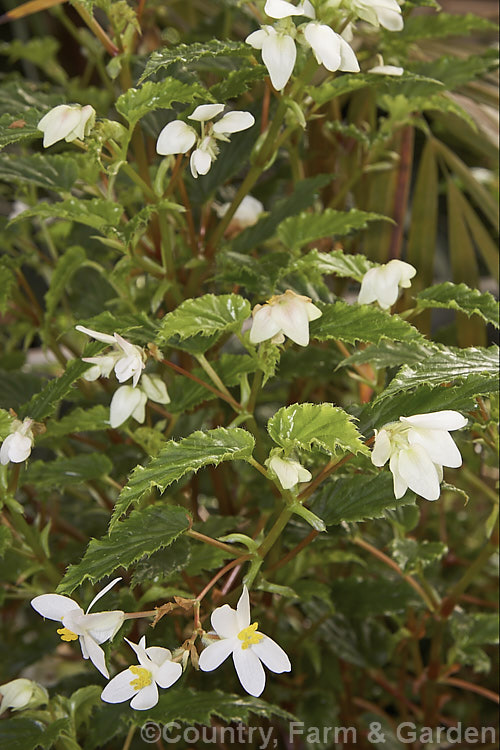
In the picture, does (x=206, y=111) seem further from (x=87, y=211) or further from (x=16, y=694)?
(x=16, y=694)

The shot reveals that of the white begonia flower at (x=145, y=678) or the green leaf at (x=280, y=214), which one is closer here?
the white begonia flower at (x=145, y=678)

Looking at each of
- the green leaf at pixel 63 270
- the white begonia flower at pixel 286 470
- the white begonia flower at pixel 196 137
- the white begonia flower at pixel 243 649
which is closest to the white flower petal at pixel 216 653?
the white begonia flower at pixel 243 649

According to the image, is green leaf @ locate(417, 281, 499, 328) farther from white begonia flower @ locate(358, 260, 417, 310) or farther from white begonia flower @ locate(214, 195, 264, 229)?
white begonia flower @ locate(214, 195, 264, 229)

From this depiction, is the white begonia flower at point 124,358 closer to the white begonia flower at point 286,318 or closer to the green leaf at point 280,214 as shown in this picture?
the white begonia flower at point 286,318

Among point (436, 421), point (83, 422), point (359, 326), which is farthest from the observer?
point (83, 422)

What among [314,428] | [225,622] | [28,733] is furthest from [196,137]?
[28,733]
